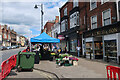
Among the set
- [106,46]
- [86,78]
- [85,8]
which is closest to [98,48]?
[106,46]

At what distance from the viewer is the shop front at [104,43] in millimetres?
11578

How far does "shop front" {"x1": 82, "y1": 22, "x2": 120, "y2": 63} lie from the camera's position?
38.0ft

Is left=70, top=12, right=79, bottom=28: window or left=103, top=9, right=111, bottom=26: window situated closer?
left=103, top=9, right=111, bottom=26: window

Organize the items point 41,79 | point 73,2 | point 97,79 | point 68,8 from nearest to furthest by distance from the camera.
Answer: point 97,79 < point 41,79 < point 73,2 < point 68,8

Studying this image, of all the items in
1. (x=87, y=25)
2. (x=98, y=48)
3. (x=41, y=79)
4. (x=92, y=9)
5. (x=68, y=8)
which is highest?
(x=68, y=8)

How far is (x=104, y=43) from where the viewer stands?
13.6 metres

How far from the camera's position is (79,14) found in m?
20.5

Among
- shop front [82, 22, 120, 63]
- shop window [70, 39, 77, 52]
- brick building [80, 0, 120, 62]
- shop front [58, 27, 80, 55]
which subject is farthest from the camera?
shop window [70, 39, 77, 52]

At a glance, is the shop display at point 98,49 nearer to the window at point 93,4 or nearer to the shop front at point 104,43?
the shop front at point 104,43

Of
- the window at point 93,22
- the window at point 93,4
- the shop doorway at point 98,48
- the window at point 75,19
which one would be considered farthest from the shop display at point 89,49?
the window at point 75,19

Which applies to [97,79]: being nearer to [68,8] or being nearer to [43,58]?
[43,58]

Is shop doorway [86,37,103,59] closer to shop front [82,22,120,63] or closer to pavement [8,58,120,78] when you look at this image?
shop front [82,22,120,63]

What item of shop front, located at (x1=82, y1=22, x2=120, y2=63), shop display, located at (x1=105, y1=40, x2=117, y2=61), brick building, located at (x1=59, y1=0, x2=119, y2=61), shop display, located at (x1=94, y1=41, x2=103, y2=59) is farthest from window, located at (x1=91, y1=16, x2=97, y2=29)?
shop display, located at (x1=105, y1=40, x2=117, y2=61)

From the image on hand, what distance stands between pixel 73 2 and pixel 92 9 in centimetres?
721
